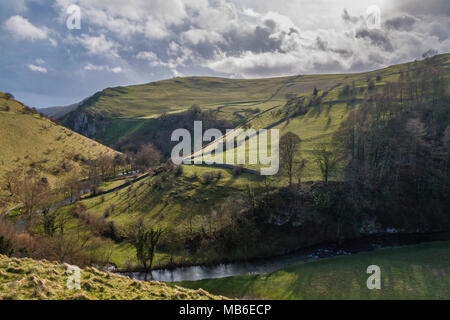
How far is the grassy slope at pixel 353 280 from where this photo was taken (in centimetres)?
3381

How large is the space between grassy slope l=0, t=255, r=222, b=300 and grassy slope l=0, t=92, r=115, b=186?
3261 inches

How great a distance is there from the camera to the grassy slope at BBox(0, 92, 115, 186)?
3644 inches

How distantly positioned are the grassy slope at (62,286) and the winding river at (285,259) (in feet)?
76.5

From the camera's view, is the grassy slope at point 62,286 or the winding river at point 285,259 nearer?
the grassy slope at point 62,286

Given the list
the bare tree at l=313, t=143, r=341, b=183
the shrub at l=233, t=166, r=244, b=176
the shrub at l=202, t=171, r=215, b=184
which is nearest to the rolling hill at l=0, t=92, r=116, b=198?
the shrub at l=202, t=171, r=215, b=184

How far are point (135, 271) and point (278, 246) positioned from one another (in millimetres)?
26263

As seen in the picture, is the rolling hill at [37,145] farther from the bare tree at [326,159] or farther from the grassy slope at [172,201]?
the bare tree at [326,159]

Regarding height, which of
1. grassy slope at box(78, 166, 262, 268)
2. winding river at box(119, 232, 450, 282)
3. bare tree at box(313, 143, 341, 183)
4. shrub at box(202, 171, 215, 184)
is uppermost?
bare tree at box(313, 143, 341, 183)

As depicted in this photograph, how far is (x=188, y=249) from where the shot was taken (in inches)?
1946

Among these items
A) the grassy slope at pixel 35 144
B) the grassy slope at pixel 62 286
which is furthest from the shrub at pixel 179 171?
the grassy slope at pixel 62 286

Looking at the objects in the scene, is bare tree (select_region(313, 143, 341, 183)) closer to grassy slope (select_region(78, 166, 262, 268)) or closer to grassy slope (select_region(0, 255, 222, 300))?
grassy slope (select_region(78, 166, 262, 268))

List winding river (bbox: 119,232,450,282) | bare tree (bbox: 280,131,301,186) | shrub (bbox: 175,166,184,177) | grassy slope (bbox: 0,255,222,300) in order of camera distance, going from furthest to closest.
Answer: shrub (bbox: 175,166,184,177) → bare tree (bbox: 280,131,301,186) → winding river (bbox: 119,232,450,282) → grassy slope (bbox: 0,255,222,300)
